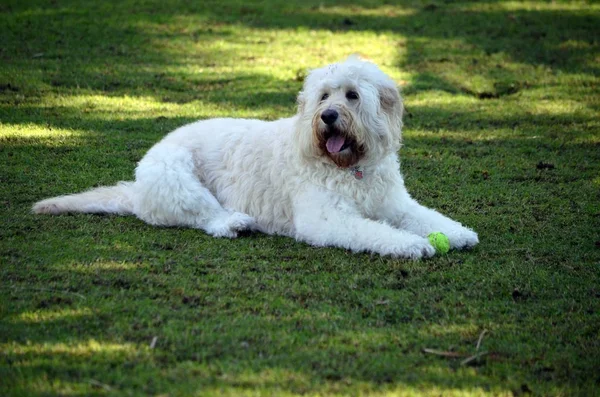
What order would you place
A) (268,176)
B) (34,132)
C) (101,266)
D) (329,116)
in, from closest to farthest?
(101,266)
(329,116)
(268,176)
(34,132)

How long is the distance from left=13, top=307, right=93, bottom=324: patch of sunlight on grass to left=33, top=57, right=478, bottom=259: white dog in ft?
6.98

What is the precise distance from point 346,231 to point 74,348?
2749 millimetres

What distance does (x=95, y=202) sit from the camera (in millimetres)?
7633

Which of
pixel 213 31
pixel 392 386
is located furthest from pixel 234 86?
pixel 392 386

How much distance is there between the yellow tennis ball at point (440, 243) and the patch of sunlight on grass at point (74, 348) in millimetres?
2876

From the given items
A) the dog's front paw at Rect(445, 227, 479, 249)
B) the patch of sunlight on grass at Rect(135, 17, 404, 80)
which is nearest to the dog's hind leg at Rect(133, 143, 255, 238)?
the dog's front paw at Rect(445, 227, 479, 249)

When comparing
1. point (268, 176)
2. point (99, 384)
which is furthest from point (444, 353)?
point (268, 176)

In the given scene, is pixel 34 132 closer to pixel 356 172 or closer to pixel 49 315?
pixel 356 172

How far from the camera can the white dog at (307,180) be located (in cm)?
682

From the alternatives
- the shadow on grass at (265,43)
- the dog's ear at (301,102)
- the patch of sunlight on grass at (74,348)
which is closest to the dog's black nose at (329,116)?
the dog's ear at (301,102)

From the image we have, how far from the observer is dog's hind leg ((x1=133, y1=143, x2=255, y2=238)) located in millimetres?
7320

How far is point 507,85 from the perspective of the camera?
1323cm

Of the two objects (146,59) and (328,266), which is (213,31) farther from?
(328,266)

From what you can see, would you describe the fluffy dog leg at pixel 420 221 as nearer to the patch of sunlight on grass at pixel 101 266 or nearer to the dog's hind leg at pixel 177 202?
the dog's hind leg at pixel 177 202
